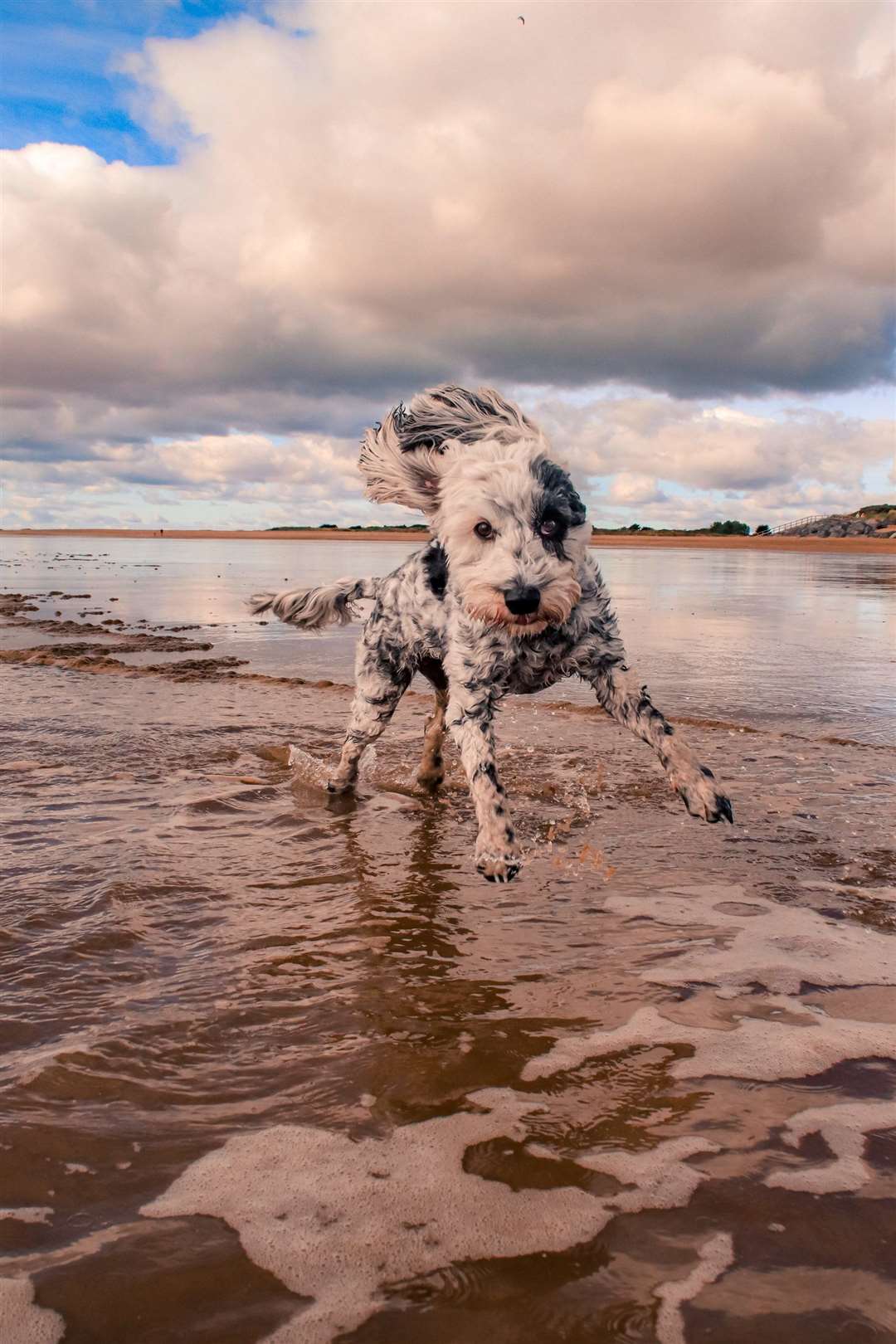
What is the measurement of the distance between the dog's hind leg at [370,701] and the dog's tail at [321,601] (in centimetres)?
69

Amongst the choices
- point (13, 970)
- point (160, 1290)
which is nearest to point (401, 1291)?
point (160, 1290)

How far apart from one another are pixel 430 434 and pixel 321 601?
2.05 metres

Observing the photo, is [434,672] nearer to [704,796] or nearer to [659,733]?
[659,733]

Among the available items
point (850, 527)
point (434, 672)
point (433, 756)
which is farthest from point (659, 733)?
point (850, 527)

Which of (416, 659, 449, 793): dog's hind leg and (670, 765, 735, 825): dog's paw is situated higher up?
(670, 765, 735, 825): dog's paw

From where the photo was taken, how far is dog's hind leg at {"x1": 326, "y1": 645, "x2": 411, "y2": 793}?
5.30 metres

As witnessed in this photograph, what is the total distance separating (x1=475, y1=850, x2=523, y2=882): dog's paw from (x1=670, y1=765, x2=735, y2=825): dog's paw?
746mm

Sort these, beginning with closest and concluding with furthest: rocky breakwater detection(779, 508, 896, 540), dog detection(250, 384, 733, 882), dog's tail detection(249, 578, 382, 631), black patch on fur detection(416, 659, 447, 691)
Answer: dog detection(250, 384, 733, 882) < black patch on fur detection(416, 659, 447, 691) < dog's tail detection(249, 578, 382, 631) < rocky breakwater detection(779, 508, 896, 540)

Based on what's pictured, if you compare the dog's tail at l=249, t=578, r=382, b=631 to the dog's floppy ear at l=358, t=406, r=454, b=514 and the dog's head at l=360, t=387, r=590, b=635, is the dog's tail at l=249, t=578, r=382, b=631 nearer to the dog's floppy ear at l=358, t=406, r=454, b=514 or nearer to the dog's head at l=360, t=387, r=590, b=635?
the dog's floppy ear at l=358, t=406, r=454, b=514

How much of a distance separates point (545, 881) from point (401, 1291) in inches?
102

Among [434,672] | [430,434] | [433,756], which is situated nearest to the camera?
[430,434]

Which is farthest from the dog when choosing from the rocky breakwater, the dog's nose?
the rocky breakwater

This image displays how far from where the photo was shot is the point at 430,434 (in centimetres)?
420

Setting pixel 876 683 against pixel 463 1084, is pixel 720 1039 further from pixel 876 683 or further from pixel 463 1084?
pixel 876 683
